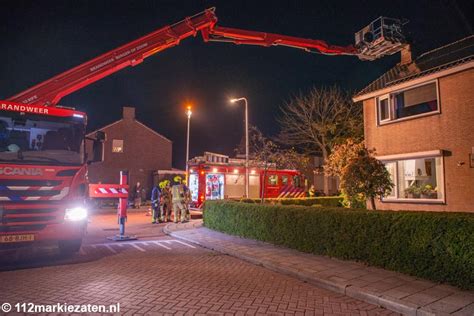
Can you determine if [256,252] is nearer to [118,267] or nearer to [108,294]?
[118,267]

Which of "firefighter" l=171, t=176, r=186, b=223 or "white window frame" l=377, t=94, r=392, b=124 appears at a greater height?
"white window frame" l=377, t=94, r=392, b=124

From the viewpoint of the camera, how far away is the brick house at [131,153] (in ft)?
112

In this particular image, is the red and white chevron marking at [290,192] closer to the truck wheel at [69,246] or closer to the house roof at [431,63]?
the house roof at [431,63]

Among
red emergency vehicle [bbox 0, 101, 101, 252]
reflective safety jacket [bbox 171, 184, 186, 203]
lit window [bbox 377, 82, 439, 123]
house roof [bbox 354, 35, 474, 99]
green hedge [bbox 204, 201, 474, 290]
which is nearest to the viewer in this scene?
green hedge [bbox 204, 201, 474, 290]

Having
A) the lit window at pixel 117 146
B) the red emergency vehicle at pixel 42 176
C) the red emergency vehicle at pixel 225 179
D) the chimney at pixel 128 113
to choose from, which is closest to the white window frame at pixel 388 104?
the red emergency vehicle at pixel 225 179

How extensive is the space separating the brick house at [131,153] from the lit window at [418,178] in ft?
88.8

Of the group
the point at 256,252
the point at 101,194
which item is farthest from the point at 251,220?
the point at 101,194

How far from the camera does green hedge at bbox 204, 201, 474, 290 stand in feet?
18.3

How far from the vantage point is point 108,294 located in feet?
17.3

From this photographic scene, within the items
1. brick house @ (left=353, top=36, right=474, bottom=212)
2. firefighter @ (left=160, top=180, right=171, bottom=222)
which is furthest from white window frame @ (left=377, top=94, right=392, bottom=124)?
firefighter @ (left=160, top=180, right=171, bottom=222)

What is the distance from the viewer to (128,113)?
35438 millimetres

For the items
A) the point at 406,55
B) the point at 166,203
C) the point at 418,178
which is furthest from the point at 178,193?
the point at 406,55

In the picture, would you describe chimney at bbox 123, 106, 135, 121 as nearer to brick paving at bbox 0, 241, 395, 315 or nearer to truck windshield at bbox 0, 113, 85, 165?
truck windshield at bbox 0, 113, 85, 165

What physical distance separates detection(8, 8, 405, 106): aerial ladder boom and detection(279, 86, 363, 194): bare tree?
31.8ft
